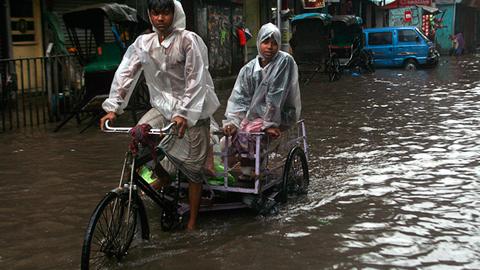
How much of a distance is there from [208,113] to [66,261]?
4.86ft

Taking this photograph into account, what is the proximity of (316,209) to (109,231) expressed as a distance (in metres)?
2.15

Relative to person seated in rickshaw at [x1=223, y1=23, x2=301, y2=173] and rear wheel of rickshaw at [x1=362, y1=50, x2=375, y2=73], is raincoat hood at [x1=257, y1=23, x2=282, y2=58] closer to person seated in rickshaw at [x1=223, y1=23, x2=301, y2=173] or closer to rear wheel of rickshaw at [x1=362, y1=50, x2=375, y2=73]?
person seated in rickshaw at [x1=223, y1=23, x2=301, y2=173]

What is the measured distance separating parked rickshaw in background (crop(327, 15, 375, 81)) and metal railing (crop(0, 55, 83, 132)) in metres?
13.0

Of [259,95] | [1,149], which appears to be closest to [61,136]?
[1,149]

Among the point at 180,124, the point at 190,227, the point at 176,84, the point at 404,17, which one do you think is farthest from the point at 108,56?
the point at 404,17

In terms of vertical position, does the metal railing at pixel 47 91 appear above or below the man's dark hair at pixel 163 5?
below

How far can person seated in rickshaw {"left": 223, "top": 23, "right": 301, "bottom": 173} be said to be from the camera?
4.95 metres

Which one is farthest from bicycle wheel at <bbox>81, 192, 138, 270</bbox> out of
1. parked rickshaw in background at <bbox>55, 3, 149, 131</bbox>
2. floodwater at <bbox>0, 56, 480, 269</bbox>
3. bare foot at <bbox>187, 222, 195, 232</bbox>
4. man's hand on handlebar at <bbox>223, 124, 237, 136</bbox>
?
parked rickshaw in background at <bbox>55, 3, 149, 131</bbox>

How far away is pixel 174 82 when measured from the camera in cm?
448

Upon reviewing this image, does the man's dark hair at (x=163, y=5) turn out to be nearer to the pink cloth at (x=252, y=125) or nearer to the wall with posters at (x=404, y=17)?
the pink cloth at (x=252, y=125)

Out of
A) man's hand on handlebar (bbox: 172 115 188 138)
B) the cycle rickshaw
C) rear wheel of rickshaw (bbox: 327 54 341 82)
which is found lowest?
the cycle rickshaw

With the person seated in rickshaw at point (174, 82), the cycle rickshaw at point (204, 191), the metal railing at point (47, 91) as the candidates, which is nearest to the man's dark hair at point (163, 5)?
the person seated in rickshaw at point (174, 82)

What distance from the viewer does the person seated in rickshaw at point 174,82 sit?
14.1 ft

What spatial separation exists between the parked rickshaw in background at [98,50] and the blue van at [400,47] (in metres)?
15.8
